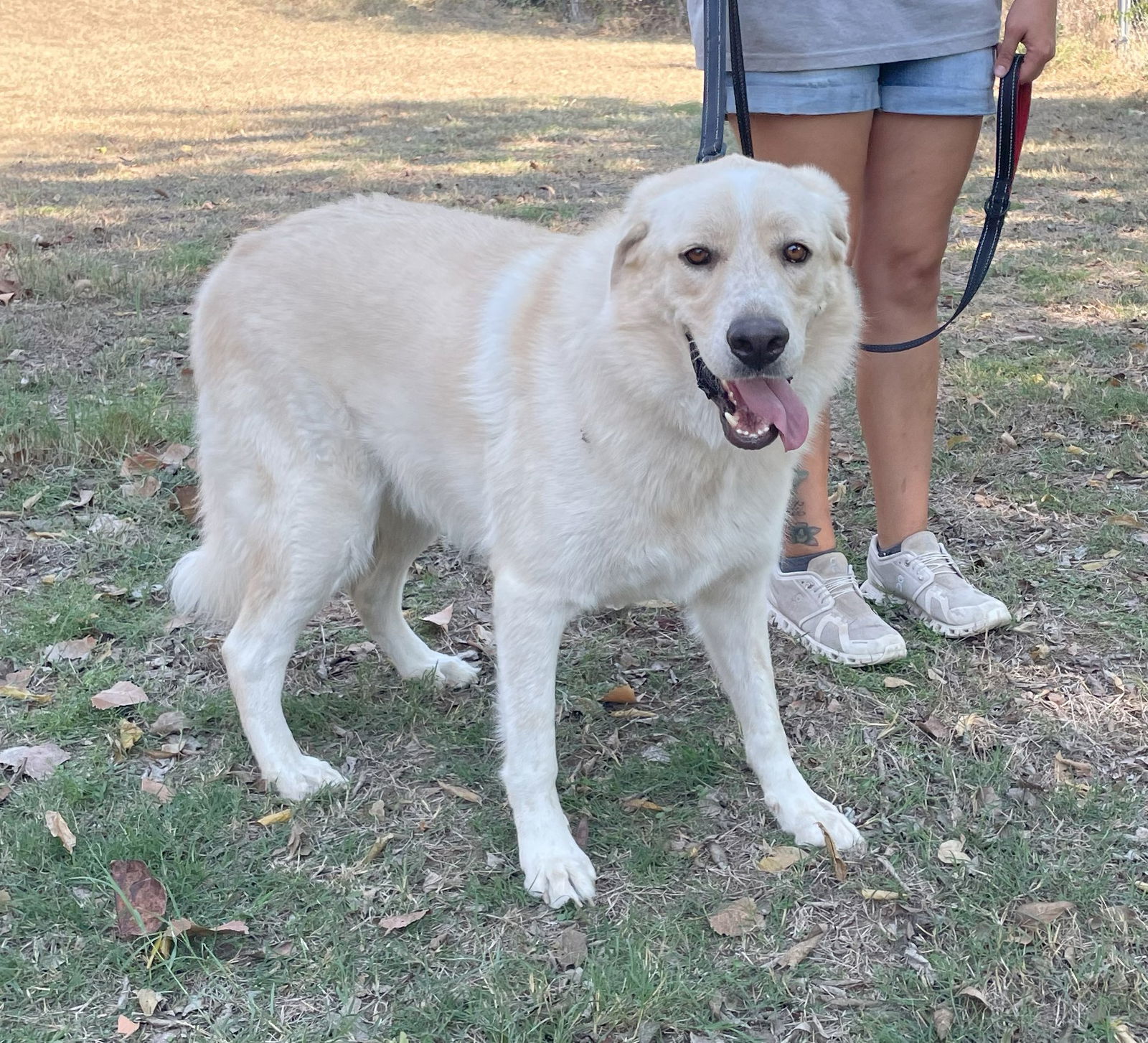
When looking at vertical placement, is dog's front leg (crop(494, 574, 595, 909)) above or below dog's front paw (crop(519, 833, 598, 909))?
above

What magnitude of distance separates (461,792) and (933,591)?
144 centimetres

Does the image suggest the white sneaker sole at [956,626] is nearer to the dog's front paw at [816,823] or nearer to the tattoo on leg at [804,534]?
the tattoo on leg at [804,534]

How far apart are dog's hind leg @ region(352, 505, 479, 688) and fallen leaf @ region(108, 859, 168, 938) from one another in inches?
36.7

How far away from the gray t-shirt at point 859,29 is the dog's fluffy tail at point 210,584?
6.12 ft

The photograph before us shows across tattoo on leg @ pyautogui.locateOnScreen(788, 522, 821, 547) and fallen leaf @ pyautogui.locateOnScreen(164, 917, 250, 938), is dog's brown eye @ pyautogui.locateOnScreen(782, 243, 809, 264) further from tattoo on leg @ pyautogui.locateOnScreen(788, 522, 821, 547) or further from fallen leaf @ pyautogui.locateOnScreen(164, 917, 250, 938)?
fallen leaf @ pyautogui.locateOnScreen(164, 917, 250, 938)

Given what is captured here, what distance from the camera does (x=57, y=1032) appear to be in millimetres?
1950

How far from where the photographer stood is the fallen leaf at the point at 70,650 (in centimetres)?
304

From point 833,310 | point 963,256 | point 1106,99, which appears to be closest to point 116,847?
point 833,310

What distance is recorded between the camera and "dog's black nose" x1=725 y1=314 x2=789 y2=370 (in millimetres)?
2008

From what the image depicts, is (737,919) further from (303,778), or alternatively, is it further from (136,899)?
(136,899)

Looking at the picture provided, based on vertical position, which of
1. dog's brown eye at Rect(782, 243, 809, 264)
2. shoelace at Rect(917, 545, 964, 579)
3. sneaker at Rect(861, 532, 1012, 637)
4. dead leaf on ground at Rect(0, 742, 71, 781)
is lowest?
dead leaf on ground at Rect(0, 742, 71, 781)

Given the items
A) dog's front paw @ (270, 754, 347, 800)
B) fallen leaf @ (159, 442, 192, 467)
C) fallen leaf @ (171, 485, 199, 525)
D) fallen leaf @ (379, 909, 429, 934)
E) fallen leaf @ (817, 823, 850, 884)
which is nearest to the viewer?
fallen leaf @ (379, 909, 429, 934)

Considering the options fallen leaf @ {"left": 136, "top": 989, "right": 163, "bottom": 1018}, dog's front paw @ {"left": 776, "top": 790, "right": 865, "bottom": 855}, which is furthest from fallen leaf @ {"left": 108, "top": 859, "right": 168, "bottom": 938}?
dog's front paw @ {"left": 776, "top": 790, "right": 865, "bottom": 855}

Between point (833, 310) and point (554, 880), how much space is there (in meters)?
1.28
